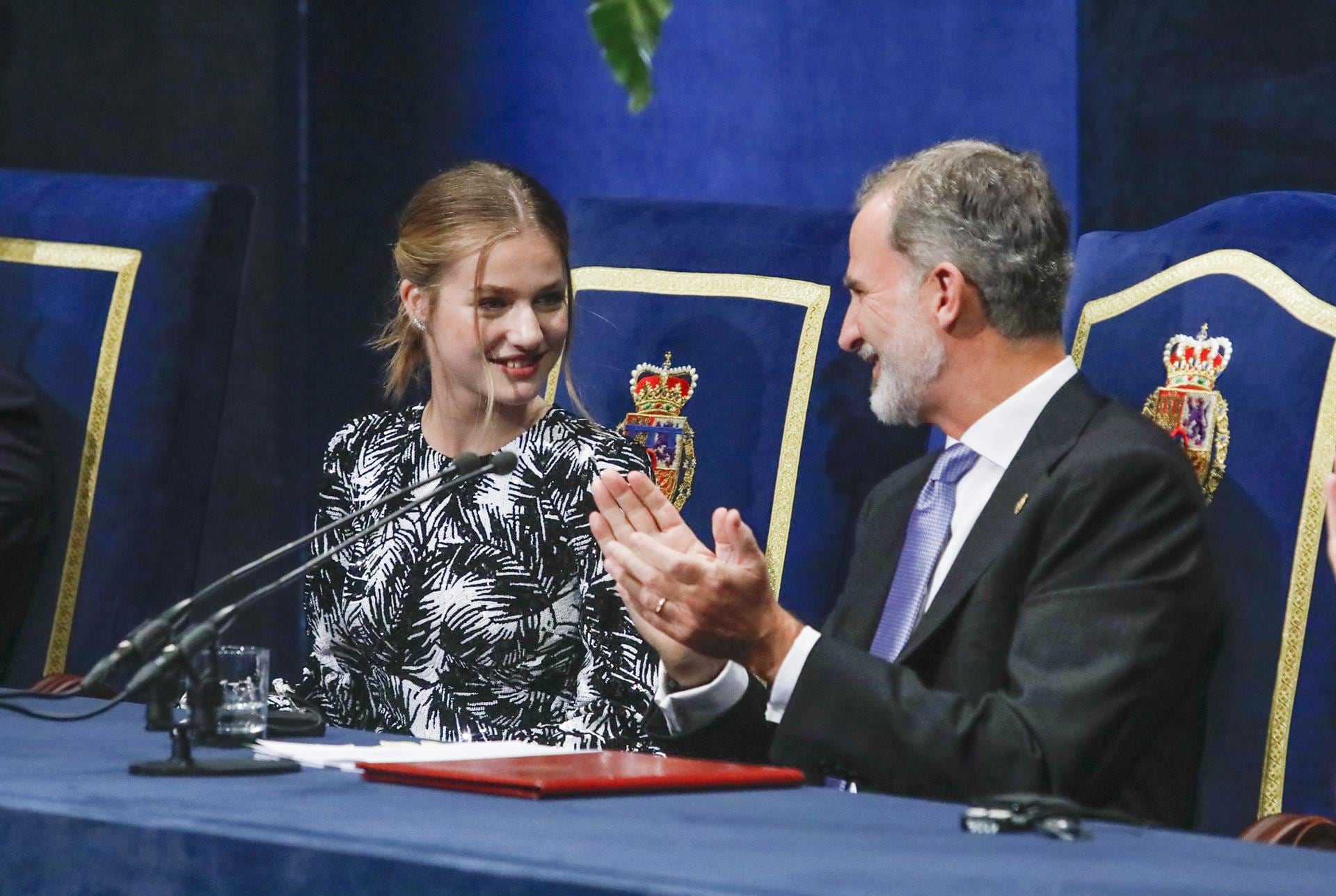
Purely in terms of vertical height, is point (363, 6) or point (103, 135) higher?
point (363, 6)

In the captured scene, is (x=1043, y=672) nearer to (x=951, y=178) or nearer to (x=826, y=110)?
(x=951, y=178)

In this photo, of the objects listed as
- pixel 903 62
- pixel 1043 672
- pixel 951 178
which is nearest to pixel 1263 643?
pixel 1043 672

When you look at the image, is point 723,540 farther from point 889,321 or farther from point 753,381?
point 753,381

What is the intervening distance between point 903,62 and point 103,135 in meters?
1.65

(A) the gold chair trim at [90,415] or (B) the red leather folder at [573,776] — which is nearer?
(B) the red leather folder at [573,776]

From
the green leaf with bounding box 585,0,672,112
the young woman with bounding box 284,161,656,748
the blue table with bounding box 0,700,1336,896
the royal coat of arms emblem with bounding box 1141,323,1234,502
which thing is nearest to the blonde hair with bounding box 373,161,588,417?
the young woman with bounding box 284,161,656,748

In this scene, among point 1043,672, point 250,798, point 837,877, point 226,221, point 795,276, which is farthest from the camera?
point 226,221

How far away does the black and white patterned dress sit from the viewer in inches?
93.5

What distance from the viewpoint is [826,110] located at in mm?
3256

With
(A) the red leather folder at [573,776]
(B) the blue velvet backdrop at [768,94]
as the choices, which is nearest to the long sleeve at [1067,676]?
(A) the red leather folder at [573,776]

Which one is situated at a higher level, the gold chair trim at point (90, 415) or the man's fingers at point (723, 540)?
the gold chair trim at point (90, 415)

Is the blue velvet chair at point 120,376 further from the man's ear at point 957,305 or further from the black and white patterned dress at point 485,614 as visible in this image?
the man's ear at point 957,305

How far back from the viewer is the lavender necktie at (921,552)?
84.4 inches

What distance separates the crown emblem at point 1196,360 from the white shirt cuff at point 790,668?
613 millimetres
